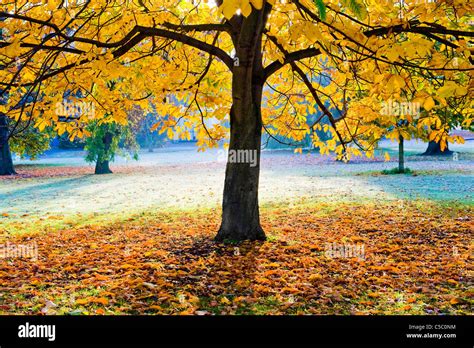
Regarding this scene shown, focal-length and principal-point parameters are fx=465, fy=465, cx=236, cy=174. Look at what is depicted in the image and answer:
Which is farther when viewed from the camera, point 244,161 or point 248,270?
point 244,161

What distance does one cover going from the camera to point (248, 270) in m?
5.96

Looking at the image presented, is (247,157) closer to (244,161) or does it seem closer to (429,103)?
(244,161)

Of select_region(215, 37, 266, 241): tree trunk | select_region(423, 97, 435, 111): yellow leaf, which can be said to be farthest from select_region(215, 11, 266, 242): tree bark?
select_region(423, 97, 435, 111): yellow leaf

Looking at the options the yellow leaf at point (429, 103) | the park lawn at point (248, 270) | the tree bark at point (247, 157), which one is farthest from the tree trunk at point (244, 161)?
the yellow leaf at point (429, 103)

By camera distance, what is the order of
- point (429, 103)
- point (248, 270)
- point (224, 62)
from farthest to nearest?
point (224, 62) → point (248, 270) → point (429, 103)

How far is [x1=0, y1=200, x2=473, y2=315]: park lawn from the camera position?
4.74 m

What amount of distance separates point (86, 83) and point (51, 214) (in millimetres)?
6115

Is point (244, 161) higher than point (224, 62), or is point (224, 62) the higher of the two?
point (224, 62)

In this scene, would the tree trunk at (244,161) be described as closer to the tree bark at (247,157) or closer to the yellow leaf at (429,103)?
the tree bark at (247,157)

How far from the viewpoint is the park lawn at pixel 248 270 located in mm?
4738

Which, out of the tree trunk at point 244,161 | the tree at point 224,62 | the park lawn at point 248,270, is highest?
the tree at point 224,62

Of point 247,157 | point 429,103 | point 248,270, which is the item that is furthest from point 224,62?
point 429,103

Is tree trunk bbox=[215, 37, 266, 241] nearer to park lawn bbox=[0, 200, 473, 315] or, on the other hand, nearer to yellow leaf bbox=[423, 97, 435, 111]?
park lawn bbox=[0, 200, 473, 315]

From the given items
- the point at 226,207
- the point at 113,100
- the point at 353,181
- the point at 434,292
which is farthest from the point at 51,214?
the point at 353,181
